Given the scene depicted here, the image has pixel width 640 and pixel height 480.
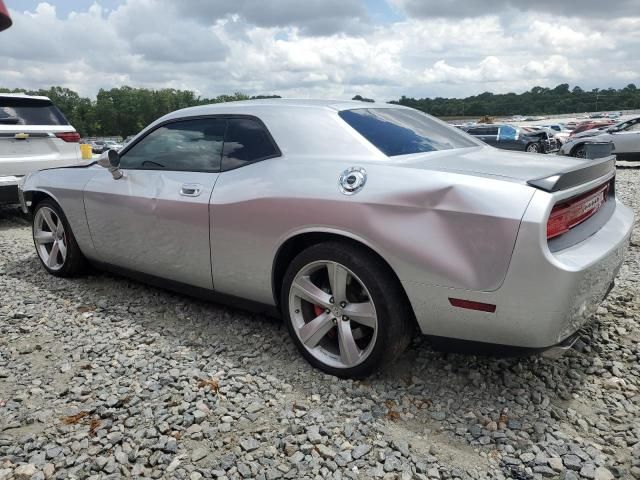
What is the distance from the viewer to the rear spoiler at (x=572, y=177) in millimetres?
2201

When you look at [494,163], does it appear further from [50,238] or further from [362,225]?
[50,238]

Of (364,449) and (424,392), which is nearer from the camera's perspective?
(364,449)

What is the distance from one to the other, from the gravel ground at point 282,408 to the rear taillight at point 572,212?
0.88 metres

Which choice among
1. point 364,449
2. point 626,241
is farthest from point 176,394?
point 626,241

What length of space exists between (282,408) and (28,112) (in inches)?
251

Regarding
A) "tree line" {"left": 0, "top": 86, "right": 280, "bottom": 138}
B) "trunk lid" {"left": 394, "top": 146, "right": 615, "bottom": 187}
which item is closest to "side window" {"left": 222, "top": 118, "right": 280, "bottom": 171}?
"trunk lid" {"left": 394, "top": 146, "right": 615, "bottom": 187}

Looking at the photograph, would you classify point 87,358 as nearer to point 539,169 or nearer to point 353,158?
point 353,158

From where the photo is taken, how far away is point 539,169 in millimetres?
2514

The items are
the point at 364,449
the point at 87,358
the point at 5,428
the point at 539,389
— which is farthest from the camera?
the point at 87,358

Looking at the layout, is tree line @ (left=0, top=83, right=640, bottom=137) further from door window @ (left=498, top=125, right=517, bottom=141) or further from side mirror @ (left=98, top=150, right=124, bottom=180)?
side mirror @ (left=98, top=150, right=124, bottom=180)

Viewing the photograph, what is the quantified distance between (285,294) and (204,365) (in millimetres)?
633

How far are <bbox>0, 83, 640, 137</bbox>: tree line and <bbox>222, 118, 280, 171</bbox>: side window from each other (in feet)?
202

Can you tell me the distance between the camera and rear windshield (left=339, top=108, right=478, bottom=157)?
9.41ft

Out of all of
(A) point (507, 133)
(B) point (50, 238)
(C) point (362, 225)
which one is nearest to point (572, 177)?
(C) point (362, 225)
